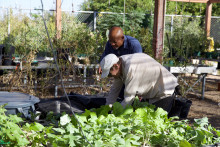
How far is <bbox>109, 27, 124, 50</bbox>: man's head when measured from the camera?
337 centimetres

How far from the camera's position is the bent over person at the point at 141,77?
2.47m

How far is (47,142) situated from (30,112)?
77cm

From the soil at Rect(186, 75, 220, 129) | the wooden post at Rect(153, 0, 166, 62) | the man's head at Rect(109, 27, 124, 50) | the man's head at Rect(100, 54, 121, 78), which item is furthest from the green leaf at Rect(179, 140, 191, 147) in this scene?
the wooden post at Rect(153, 0, 166, 62)

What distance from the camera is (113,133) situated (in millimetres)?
1697

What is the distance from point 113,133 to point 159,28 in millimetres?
4893

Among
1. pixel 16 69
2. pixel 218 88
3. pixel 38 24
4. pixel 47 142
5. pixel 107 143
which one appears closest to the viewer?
pixel 107 143

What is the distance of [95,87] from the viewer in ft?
20.2

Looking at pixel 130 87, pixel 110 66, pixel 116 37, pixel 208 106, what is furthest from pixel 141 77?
pixel 208 106

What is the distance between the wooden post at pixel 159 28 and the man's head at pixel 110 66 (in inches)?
147

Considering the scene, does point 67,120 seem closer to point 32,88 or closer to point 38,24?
point 32,88

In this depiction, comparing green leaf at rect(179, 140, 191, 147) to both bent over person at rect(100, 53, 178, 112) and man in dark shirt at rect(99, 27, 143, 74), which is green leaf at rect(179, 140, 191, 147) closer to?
bent over person at rect(100, 53, 178, 112)

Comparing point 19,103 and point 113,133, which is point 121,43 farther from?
point 113,133

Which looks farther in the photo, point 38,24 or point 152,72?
point 38,24

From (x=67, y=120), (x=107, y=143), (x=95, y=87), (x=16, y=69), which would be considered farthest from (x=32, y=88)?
(x=107, y=143)
